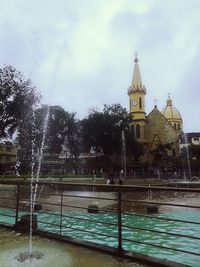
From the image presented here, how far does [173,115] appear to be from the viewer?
90.1m

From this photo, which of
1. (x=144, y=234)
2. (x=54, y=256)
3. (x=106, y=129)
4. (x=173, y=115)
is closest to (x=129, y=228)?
(x=144, y=234)

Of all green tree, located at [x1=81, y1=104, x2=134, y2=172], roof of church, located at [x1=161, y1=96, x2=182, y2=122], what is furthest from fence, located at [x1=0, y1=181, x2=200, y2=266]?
roof of church, located at [x1=161, y1=96, x2=182, y2=122]

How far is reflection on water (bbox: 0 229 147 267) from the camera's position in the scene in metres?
5.10

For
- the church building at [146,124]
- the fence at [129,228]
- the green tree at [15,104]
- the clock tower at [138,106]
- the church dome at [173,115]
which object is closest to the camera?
the fence at [129,228]

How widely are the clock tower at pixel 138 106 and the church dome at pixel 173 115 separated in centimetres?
1000

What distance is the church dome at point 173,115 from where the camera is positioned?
88875mm

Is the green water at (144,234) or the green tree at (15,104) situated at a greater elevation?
the green tree at (15,104)

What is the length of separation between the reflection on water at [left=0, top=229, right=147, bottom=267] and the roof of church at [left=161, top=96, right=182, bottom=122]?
85.0 metres

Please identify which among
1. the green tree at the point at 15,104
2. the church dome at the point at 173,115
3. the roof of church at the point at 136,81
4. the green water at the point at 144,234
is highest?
the roof of church at the point at 136,81

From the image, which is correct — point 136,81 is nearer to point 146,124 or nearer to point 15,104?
point 146,124

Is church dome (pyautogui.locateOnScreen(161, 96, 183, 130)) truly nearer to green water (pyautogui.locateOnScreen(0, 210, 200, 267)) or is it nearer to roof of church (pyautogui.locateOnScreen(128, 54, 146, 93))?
roof of church (pyautogui.locateOnScreen(128, 54, 146, 93))

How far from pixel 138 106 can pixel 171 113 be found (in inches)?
483

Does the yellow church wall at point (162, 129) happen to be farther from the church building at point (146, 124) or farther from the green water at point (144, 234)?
the green water at point (144, 234)

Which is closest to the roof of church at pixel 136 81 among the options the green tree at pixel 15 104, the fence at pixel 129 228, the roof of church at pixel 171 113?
the roof of church at pixel 171 113
